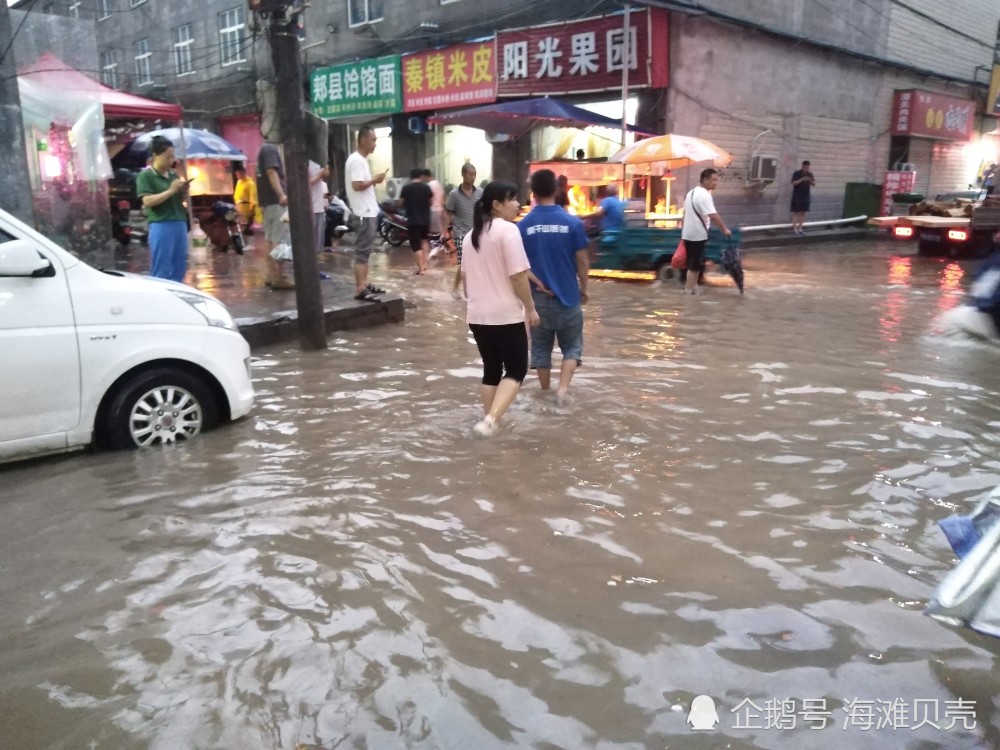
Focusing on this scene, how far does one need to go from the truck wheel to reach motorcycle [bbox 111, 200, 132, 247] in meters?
13.2

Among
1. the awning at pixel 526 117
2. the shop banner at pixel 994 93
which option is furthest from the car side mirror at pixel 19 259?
the shop banner at pixel 994 93

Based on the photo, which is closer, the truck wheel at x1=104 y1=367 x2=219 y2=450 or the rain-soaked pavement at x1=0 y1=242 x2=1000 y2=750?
the rain-soaked pavement at x1=0 y1=242 x2=1000 y2=750

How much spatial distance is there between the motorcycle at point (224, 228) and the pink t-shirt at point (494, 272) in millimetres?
11993

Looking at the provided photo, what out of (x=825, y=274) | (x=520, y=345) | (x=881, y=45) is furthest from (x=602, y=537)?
(x=881, y=45)

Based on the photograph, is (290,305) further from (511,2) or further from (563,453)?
(511,2)

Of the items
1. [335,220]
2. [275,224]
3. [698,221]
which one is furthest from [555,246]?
[335,220]

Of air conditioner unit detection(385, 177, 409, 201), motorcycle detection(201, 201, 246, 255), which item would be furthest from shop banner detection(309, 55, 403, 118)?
motorcycle detection(201, 201, 246, 255)

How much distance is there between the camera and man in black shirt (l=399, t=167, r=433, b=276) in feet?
40.8

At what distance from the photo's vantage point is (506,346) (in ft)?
17.3

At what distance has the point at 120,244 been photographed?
16641 millimetres

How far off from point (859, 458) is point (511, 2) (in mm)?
15903

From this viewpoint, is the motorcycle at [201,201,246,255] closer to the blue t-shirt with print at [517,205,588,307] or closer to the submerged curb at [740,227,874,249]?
the submerged curb at [740,227,874,249]

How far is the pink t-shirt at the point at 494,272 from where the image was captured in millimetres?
4918

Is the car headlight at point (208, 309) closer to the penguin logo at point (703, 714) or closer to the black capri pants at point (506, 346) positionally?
the black capri pants at point (506, 346)
